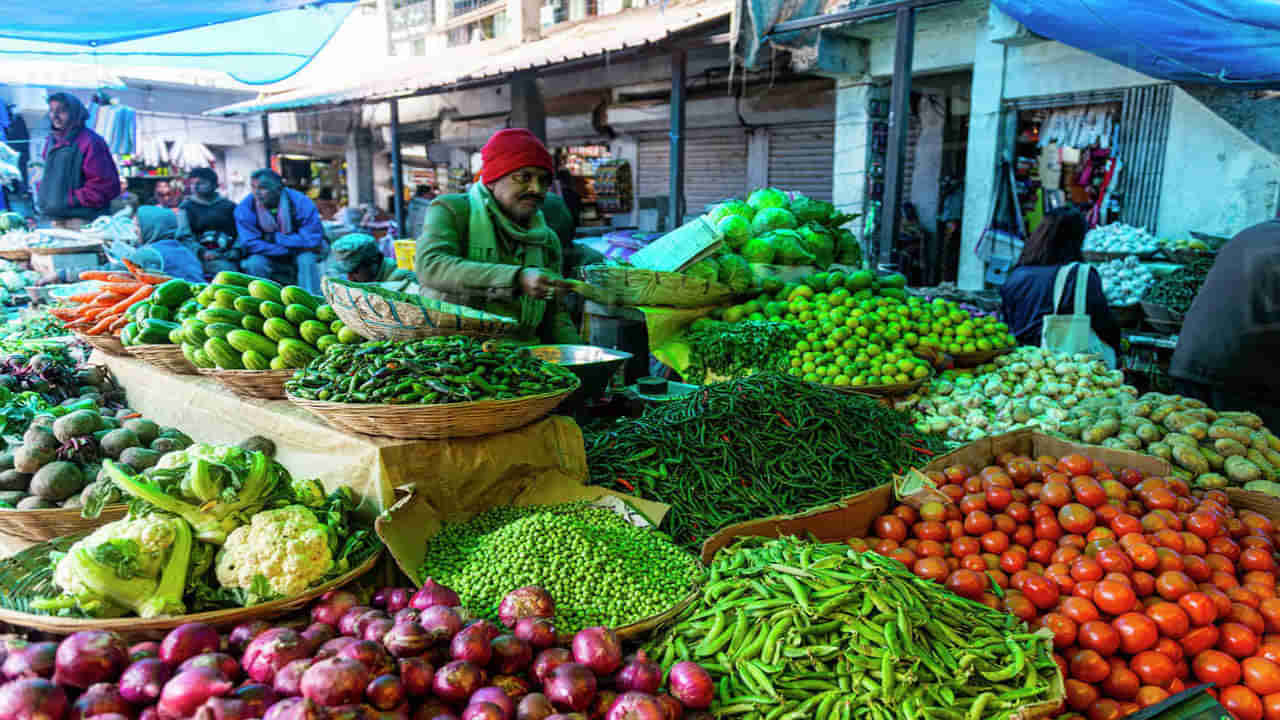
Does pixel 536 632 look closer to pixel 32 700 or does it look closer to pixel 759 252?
pixel 32 700

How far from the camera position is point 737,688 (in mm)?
1724

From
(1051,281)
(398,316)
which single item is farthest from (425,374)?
(1051,281)

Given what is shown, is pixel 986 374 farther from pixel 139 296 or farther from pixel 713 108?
pixel 713 108

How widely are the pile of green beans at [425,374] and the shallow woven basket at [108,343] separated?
194 centimetres

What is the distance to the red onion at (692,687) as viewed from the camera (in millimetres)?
1557

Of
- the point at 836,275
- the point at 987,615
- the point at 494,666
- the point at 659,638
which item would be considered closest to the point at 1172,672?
the point at 987,615

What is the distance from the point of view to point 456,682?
143 cm

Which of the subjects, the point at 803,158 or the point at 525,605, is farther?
the point at 803,158

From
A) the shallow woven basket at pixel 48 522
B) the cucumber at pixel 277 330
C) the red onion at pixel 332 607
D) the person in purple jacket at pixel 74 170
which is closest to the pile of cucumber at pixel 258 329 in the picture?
the cucumber at pixel 277 330

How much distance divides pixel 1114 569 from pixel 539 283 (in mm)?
2341

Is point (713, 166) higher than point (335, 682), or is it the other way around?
point (713, 166)

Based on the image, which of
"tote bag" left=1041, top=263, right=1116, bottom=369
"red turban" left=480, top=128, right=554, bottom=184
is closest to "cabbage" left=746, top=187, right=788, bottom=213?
"tote bag" left=1041, top=263, right=1116, bottom=369

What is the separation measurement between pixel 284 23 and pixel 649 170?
5776 mm

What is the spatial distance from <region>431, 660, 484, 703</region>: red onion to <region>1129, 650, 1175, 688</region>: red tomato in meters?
1.84
